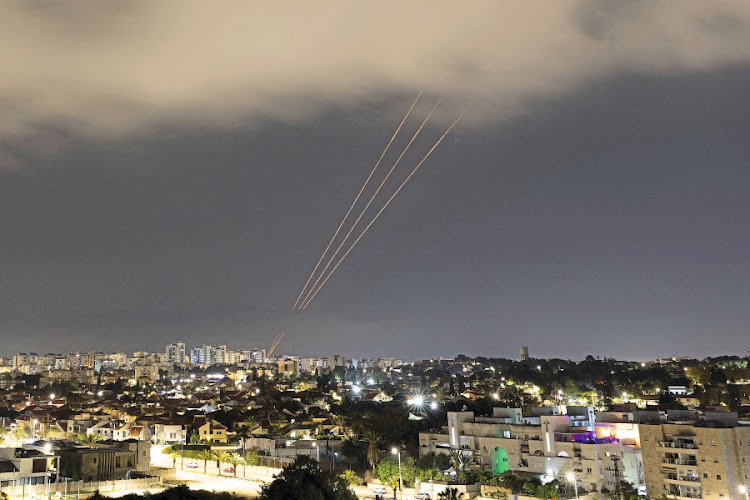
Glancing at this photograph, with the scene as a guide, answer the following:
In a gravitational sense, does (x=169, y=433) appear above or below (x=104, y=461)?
above

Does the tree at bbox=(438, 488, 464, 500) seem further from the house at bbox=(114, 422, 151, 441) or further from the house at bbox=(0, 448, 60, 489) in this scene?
the house at bbox=(114, 422, 151, 441)

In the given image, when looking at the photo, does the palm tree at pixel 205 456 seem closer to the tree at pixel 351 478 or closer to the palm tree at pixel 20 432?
the tree at pixel 351 478

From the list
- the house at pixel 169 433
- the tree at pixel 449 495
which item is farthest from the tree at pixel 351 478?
the house at pixel 169 433

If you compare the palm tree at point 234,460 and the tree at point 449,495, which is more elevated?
the palm tree at point 234,460

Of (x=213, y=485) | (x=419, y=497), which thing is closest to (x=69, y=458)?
(x=213, y=485)

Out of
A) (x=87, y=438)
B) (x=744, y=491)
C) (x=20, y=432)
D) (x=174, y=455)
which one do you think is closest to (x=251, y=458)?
(x=174, y=455)

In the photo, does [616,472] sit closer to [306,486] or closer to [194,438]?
[306,486]
